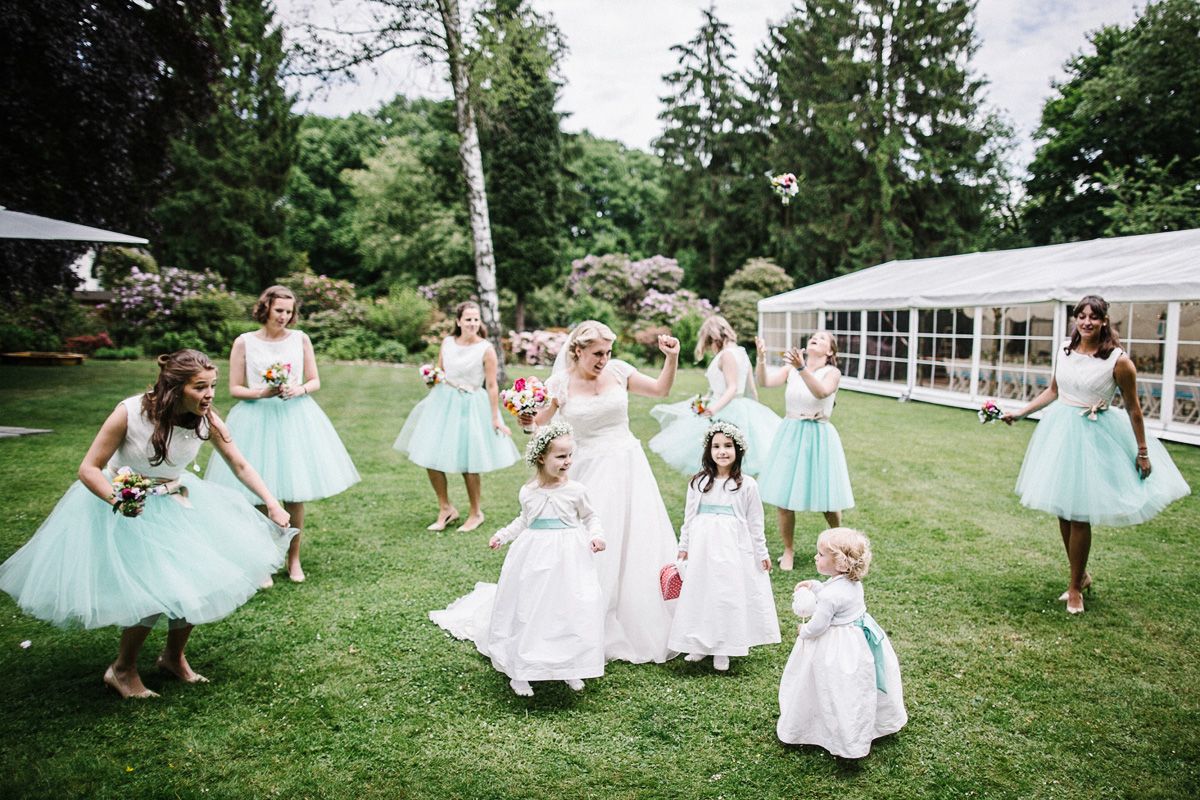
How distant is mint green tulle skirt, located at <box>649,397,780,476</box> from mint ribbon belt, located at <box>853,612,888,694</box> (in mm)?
3160

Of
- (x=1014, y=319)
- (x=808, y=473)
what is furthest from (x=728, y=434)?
(x=1014, y=319)

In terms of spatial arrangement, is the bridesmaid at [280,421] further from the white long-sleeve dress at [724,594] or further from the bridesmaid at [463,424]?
the white long-sleeve dress at [724,594]

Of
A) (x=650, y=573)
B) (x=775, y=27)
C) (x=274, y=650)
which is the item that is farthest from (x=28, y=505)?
(x=775, y=27)

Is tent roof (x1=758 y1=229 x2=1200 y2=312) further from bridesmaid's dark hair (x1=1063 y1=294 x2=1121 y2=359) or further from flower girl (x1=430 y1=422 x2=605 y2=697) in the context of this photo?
flower girl (x1=430 y1=422 x2=605 y2=697)

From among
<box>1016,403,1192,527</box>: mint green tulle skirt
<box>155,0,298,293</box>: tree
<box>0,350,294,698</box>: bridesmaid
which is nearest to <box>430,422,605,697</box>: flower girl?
<box>0,350,294,698</box>: bridesmaid

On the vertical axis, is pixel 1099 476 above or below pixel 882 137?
below

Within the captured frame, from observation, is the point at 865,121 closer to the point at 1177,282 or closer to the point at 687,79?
the point at 687,79

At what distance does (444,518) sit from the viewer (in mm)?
6578

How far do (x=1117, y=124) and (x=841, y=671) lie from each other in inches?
1199

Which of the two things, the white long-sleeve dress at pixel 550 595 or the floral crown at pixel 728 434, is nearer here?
the white long-sleeve dress at pixel 550 595

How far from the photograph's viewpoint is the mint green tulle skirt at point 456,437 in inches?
255

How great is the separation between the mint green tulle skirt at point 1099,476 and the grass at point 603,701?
2.34ft

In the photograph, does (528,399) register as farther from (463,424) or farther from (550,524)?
(463,424)

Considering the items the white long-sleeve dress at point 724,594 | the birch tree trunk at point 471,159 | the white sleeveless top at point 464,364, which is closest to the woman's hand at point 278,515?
the white long-sleeve dress at point 724,594
